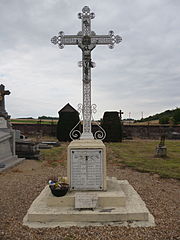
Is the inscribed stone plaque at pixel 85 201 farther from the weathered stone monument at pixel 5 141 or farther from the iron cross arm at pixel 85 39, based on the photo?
the weathered stone monument at pixel 5 141

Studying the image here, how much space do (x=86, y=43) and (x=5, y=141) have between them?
685 centimetres

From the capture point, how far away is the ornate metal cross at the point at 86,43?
16.6 feet

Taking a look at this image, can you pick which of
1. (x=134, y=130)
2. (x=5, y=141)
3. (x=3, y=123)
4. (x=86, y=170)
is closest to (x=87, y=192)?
(x=86, y=170)

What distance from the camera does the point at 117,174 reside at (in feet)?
26.3

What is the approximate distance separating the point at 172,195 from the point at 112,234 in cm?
269

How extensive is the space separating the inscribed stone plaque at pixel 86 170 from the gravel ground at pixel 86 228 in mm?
1045

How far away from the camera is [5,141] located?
1011 cm

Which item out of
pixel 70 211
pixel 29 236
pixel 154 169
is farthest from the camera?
pixel 154 169

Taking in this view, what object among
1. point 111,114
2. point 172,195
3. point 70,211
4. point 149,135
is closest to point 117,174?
point 172,195

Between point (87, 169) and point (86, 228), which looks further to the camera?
point (87, 169)

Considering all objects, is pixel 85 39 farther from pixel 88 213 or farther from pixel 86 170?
pixel 88 213

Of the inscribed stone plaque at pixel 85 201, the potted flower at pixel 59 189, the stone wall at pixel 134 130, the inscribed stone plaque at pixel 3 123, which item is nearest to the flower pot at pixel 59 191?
the potted flower at pixel 59 189

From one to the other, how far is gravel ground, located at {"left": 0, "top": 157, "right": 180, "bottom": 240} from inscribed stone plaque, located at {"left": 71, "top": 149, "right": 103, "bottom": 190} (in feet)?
3.43

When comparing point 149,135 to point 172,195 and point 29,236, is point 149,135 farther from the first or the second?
point 29,236
